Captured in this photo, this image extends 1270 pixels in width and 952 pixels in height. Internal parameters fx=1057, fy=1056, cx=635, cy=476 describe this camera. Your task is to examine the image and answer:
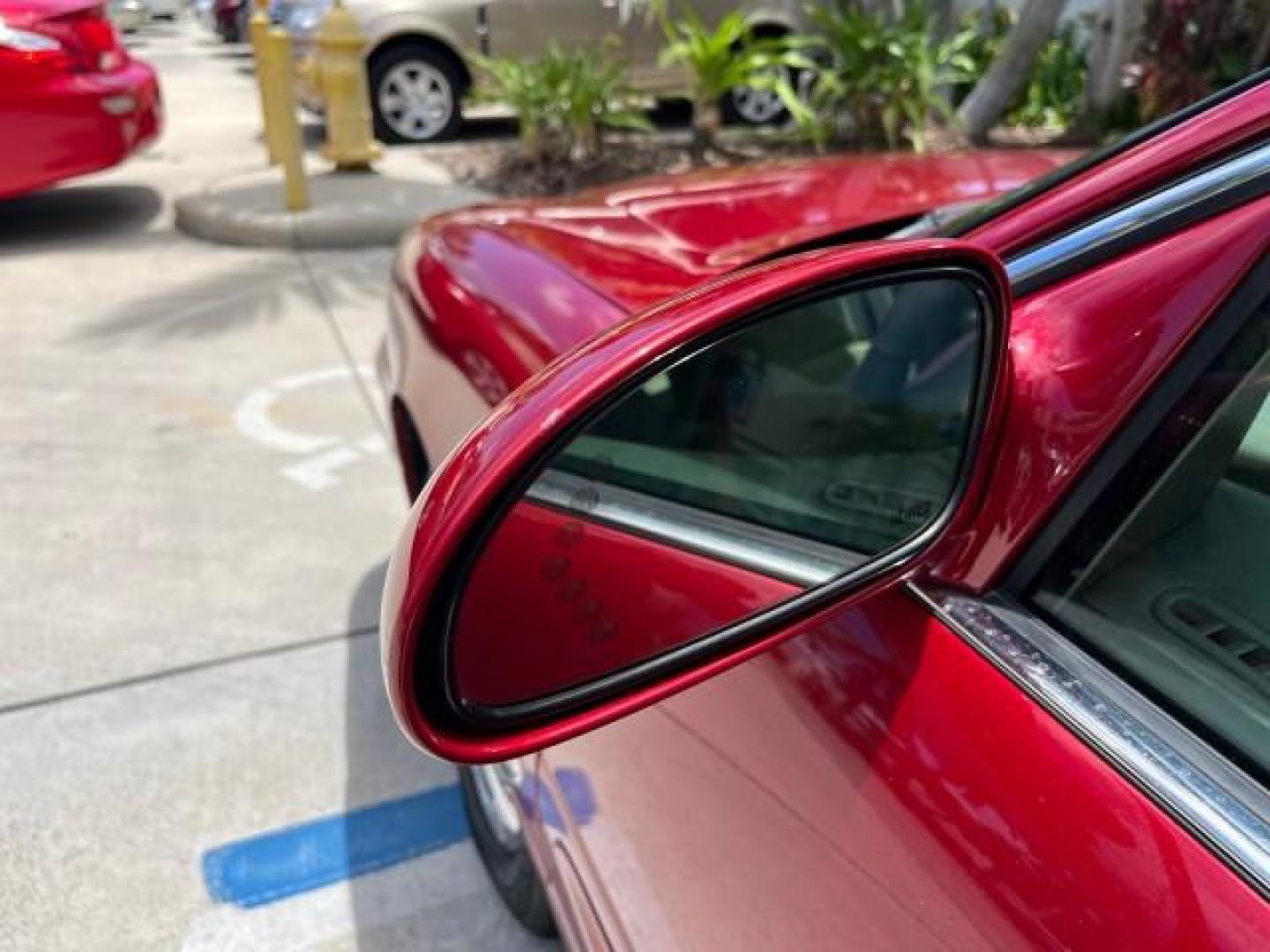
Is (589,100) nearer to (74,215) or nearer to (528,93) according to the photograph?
(528,93)

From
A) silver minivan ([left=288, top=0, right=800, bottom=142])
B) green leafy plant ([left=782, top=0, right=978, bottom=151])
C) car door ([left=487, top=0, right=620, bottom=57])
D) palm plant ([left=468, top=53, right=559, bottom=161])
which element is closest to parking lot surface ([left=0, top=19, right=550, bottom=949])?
palm plant ([left=468, top=53, right=559, bottom=161])

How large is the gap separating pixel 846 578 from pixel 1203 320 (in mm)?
424

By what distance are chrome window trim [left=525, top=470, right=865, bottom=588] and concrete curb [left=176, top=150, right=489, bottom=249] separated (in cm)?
533

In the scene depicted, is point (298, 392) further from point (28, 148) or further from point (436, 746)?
point (436, 746)

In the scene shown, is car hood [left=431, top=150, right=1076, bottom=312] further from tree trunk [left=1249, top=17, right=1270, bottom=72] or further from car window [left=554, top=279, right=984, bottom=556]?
tree trunk [left=1249, top=17, right=1270, bottom=72]


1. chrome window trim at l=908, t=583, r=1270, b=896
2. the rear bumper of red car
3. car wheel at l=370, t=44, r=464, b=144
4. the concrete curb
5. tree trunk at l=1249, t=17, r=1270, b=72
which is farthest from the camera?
car wheel at l=370, t=44, r=464, b=144

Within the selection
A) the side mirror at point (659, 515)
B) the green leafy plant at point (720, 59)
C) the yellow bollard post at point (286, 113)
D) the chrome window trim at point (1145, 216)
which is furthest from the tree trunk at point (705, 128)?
the chrome window trim at point (1145, 216)

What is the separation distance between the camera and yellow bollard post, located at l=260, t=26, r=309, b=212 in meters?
6.29

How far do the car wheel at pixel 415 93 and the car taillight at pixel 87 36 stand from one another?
281 centimetres

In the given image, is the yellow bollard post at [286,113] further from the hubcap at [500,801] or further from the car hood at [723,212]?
the hubcap at [500,801]

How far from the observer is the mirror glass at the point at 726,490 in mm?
1110

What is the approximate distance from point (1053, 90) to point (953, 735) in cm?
1004

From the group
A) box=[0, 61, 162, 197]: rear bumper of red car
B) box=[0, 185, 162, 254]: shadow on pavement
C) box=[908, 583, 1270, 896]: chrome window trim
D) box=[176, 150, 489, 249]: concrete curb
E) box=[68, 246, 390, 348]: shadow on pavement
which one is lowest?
box=[0, 185, 162, 254]: shadow on pavement

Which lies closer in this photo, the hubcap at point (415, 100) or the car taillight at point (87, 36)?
the car taillight at point (87, 36)
